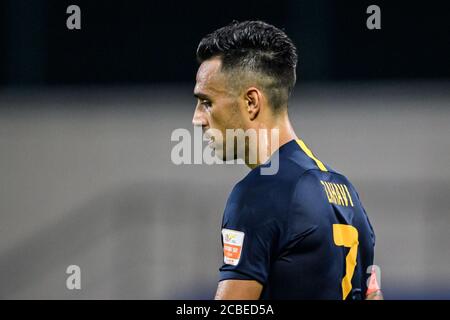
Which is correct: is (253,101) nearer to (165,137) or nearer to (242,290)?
(242,290)

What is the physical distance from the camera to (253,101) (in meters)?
2.74

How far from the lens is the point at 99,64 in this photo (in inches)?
300

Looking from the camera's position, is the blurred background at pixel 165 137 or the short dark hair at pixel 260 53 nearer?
the short dark hair at pixel 260 53

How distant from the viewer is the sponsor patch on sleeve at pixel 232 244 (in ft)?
8.04

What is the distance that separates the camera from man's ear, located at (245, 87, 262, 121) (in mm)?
2729

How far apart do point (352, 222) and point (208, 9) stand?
5196mm

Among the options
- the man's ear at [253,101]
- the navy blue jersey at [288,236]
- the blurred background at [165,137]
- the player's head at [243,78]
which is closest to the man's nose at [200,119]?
the player's head at [243,78]

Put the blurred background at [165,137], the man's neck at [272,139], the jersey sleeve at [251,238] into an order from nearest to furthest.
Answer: the jersey sleeve at [251,238]
the man's neck at [272,139]
the blurred background at [165,137]

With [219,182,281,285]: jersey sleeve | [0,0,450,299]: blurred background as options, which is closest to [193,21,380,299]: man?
[219,182,281,285]: jersey sleeve

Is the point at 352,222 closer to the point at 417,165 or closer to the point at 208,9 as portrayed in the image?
the point at 417,165

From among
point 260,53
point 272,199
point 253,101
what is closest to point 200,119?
point 253,101

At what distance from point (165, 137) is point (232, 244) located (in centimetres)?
496

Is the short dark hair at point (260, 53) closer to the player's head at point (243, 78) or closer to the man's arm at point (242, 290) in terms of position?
the player's head at point (243, 78)
